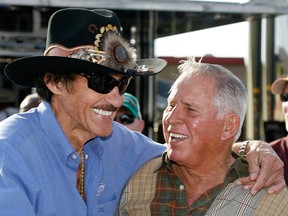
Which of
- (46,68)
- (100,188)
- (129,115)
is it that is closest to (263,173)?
(100,188)

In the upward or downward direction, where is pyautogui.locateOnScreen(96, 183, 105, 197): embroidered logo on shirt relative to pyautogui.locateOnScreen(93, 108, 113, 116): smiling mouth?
downward

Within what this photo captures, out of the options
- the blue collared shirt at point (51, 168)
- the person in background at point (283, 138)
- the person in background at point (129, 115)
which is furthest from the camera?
the person in background at point (129, 115)

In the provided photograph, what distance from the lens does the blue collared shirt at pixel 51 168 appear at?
264 cm

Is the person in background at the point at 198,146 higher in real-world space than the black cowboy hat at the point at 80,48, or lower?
lower

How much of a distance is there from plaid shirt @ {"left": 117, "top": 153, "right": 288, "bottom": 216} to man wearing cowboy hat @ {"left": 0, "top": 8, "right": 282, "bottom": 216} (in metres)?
0.10

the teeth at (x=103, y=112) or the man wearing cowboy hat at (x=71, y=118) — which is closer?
the man wearing cowboy hat at (x=71, y=118)

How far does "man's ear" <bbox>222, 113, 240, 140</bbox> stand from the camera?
3.14 meters

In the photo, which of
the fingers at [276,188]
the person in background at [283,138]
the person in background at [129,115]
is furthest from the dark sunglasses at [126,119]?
the fingers at [276,188]

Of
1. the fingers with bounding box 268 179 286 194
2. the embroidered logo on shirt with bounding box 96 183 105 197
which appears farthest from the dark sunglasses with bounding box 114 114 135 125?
the fingers with bounding box 268 179 286 194

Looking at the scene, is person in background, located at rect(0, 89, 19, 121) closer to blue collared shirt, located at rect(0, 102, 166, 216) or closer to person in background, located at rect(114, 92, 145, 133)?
person in background, located at rect(114, 92, 145, 133)

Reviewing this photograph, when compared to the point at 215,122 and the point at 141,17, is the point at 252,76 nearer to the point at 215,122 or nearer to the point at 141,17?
the point at 141,17

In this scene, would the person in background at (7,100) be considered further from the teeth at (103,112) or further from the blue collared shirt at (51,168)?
the teeth at (103,112)

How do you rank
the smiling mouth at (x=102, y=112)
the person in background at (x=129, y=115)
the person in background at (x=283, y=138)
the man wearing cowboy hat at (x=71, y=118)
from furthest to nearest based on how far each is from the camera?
the person in background at (x=129, y=115) → the person in background at (x=283, y=138) → the smiling mouth at (x=102, y=112) → the man wearing cowboy hat at (x=71, y=118)

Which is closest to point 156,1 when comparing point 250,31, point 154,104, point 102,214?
point 154,104
